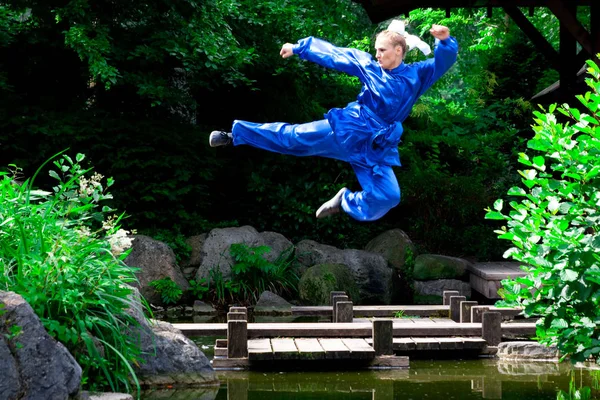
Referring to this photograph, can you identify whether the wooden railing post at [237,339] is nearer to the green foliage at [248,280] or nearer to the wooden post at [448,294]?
the wooden post at [448,294]

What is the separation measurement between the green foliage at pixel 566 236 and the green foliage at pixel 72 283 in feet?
7.58

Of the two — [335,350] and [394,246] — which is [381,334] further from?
[394,246]

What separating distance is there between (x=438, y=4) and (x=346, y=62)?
4.52 meters

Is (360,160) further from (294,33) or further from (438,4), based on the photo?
(294,33)

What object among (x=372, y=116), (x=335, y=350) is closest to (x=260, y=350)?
(x=335, y=350)

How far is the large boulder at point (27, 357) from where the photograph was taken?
14.5 ft

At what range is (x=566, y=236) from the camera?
505 cm

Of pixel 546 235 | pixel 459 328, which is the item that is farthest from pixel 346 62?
pixel 459 328

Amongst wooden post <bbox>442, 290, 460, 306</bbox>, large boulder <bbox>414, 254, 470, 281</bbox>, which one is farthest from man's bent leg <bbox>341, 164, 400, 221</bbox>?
large boulder <bbox>414, 254, 470, 281</bbox>

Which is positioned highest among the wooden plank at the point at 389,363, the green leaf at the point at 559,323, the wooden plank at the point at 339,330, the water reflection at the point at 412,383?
the green leaf at the point at 559,323

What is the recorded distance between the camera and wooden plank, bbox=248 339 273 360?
7.75 meters

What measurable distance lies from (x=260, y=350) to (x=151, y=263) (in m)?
4.51

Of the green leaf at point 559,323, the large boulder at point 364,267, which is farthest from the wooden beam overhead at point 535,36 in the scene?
the green leaf at point 559,323

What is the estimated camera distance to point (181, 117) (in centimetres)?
1438
